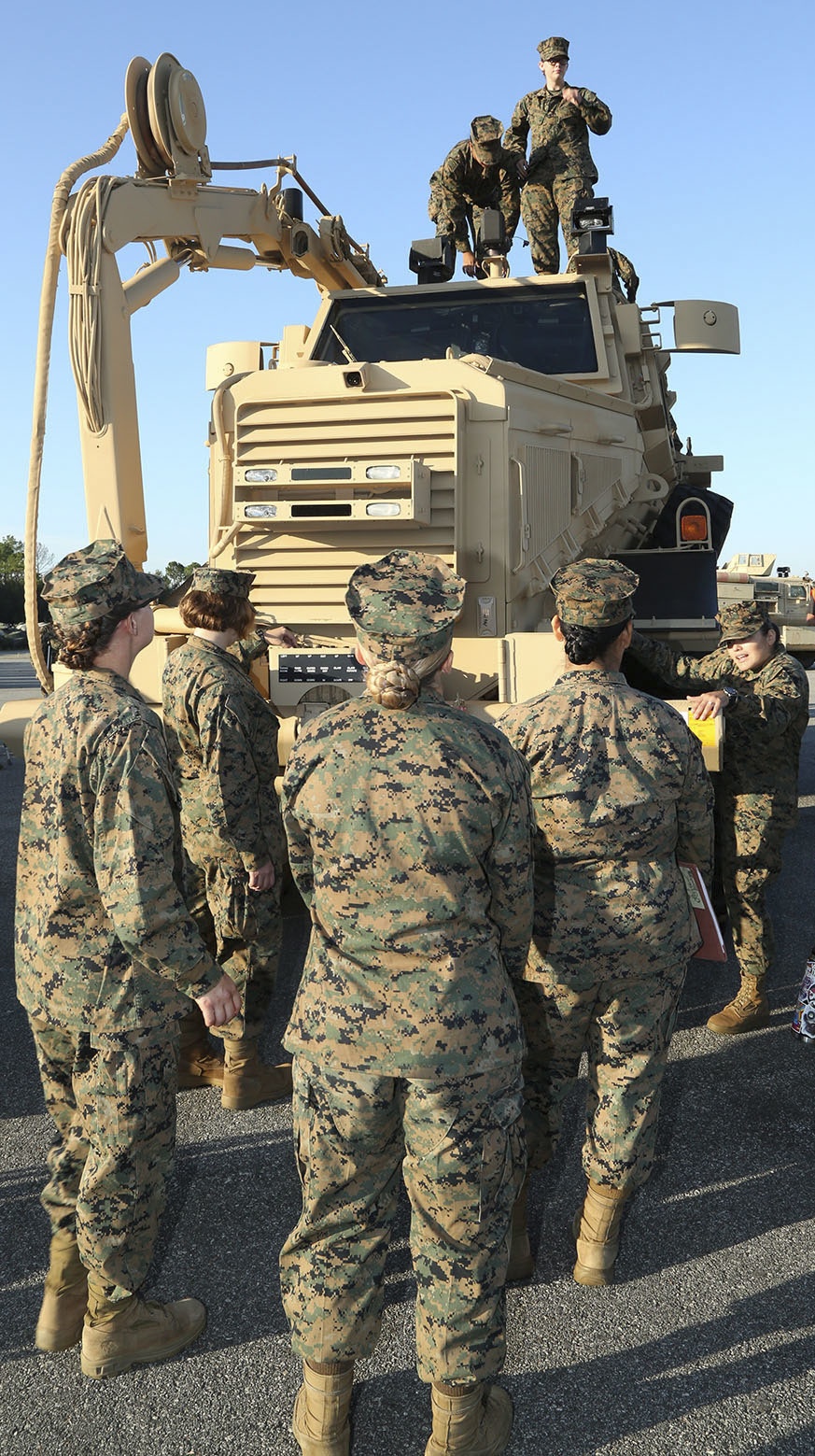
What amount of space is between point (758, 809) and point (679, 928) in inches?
74.1

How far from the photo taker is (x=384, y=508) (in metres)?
5.19

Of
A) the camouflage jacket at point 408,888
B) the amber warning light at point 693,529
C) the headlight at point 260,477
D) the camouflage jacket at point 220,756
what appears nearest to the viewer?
the camouflage jacket at point 408,888

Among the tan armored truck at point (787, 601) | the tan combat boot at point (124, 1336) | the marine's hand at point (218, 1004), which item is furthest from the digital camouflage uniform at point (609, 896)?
the tan armored truck at point (787, 601)

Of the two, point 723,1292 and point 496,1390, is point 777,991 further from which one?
point 496,1390

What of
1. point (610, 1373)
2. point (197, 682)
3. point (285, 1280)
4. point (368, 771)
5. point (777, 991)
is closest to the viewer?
point (368, 771)

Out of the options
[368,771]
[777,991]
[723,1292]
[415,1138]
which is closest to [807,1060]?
[777,991]

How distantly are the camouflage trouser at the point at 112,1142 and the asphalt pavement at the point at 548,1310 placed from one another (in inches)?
11.5

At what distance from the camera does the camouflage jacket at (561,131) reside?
310 inches

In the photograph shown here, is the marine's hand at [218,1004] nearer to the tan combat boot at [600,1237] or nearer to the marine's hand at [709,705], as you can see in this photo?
the tan combat boot at [600,1237]

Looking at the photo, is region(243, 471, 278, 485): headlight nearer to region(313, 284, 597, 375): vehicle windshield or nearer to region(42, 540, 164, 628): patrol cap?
region(313, 284, 597, 375): vehicle windshield

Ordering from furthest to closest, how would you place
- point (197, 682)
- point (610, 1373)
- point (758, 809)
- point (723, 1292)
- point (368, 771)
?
1. point (758, 809)
2. point (197, 682)
3. point (723, 1292)
4. point (610, 1373)
5. point (368, 771)

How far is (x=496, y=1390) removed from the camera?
8.39 feet

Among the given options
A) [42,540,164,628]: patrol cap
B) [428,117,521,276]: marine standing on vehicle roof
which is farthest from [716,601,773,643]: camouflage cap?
[428,117,521,276]: marine standing on vehicle roof

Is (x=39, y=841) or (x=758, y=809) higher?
(x=39, y=841)
